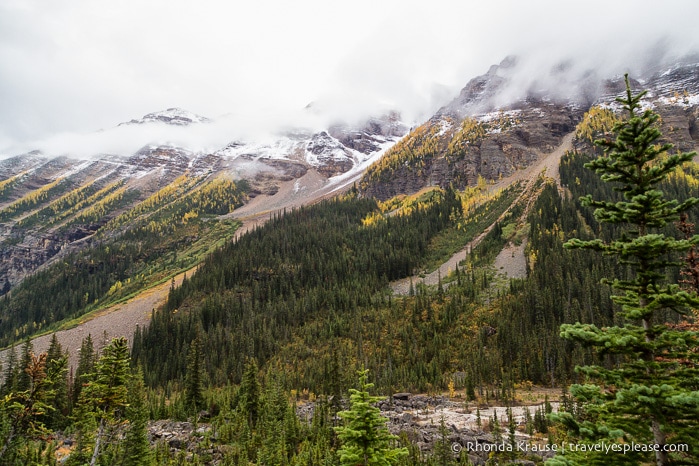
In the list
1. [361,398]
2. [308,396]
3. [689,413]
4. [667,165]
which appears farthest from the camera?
[308,396]

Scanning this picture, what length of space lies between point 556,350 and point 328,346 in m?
55.5

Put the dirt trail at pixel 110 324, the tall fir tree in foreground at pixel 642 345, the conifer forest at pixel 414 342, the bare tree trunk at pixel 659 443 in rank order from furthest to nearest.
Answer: the dirt trail at pixel 110 324
the conifer forest at pixel 414 342
the bare tree trunk at pixel 659 443
the tall fir tree in foreground at pixel 642 345

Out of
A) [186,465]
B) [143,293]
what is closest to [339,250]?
[143,293]

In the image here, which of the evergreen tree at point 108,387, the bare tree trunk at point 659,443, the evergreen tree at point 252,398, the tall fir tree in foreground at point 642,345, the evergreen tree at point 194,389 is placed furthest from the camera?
the evergreen tree at point 194,389

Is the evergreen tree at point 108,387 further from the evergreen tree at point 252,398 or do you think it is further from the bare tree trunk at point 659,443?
the evergreen tree at point 252,398

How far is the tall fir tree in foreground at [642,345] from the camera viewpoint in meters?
7.52

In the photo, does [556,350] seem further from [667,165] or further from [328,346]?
[667,165]

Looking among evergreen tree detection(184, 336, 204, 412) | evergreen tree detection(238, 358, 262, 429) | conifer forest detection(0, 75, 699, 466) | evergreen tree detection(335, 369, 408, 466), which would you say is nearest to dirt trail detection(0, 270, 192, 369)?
conifer forest detection(0, 75, 699, 466)

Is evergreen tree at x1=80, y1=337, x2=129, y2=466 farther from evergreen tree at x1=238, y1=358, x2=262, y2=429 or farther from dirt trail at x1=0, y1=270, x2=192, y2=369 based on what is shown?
dirt trail at x1=0, y1=270, x2=192, y2=369

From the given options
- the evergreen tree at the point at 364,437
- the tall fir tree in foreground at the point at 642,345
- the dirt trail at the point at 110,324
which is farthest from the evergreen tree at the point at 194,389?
the dirt trail at the point at 110,324

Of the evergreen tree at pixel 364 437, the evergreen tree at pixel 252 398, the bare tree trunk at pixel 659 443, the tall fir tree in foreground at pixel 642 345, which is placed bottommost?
the evergreen tree at pixel 252 398

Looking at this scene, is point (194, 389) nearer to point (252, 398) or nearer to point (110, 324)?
point (252, 398)

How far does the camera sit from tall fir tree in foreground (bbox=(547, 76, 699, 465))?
296 inches

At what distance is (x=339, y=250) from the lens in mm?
164250
